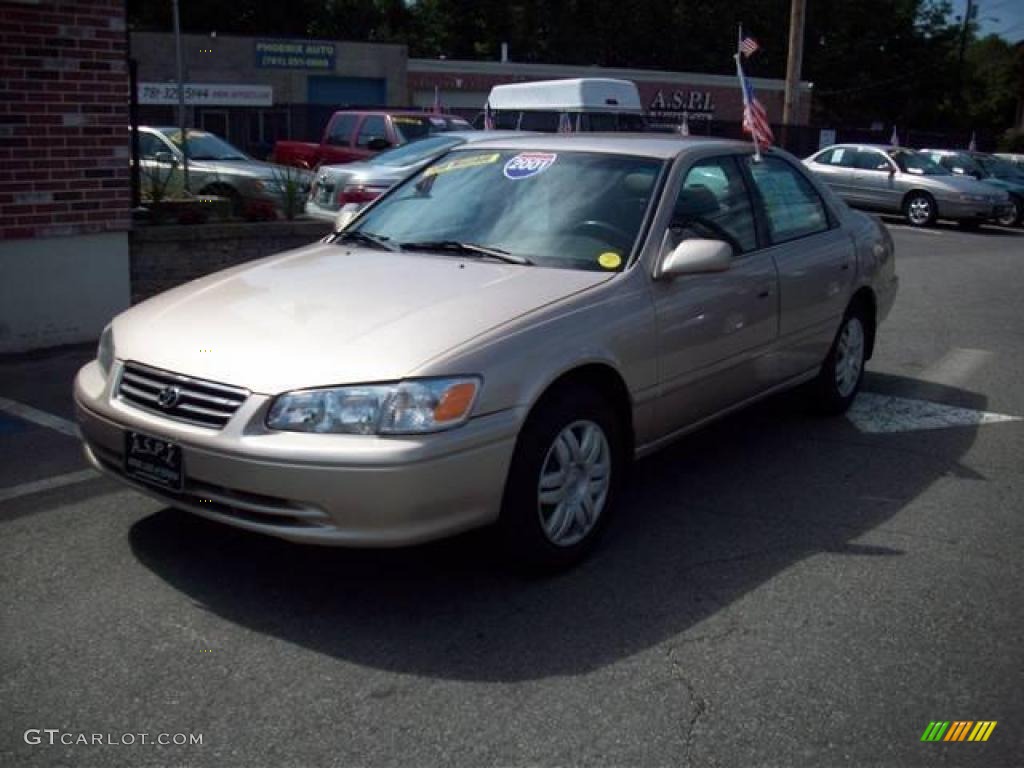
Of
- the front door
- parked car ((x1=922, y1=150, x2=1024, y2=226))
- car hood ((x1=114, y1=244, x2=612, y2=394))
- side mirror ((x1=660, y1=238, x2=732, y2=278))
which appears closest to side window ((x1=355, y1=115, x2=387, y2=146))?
parked car ((x1=922, y1=150, x2=1024, y2=226))

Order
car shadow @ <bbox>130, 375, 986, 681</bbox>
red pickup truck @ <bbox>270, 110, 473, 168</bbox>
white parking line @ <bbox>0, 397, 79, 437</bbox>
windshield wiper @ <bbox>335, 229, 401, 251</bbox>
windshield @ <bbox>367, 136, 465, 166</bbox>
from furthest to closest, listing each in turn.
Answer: red pickup truck @ <bbox>270, 110, 473, 168</bbox> → windshield @ <bbox>367, 136, 465, 166</bbox> → white parking line @ <bbox>0, 397, 79, 437</bbox> → windshield wiper @ <bbox>335, 229, 401, 251</bbox> → car shadow @ <bbox>130, 375, 986, 681</bbox>

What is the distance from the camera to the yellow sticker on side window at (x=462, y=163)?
5.30m

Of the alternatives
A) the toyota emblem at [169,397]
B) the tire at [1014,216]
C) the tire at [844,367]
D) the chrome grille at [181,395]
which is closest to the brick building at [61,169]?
the chrome grille at [181,395]

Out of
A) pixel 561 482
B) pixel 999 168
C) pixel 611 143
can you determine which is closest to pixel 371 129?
pixel 611 143

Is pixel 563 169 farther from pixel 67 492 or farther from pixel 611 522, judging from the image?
pixel 67 492

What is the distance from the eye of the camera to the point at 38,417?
6.13 meters

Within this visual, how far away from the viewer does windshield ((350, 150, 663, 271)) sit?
468 centimetres

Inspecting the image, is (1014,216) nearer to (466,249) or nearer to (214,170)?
(214,170)

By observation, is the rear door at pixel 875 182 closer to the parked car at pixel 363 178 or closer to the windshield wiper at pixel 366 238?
the parked car at pixel 363 178

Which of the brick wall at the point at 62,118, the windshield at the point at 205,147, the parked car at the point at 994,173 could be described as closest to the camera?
the brick wall at the point at 62,118

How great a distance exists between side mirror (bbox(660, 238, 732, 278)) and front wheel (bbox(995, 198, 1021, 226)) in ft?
63.6

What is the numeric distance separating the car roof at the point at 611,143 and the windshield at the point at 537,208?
0.06 meters

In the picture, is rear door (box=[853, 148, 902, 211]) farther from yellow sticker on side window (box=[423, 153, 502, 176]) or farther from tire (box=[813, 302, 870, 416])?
yellow sticker on side window (box=[423, 153, 502, 176])

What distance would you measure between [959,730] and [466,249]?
268cm
